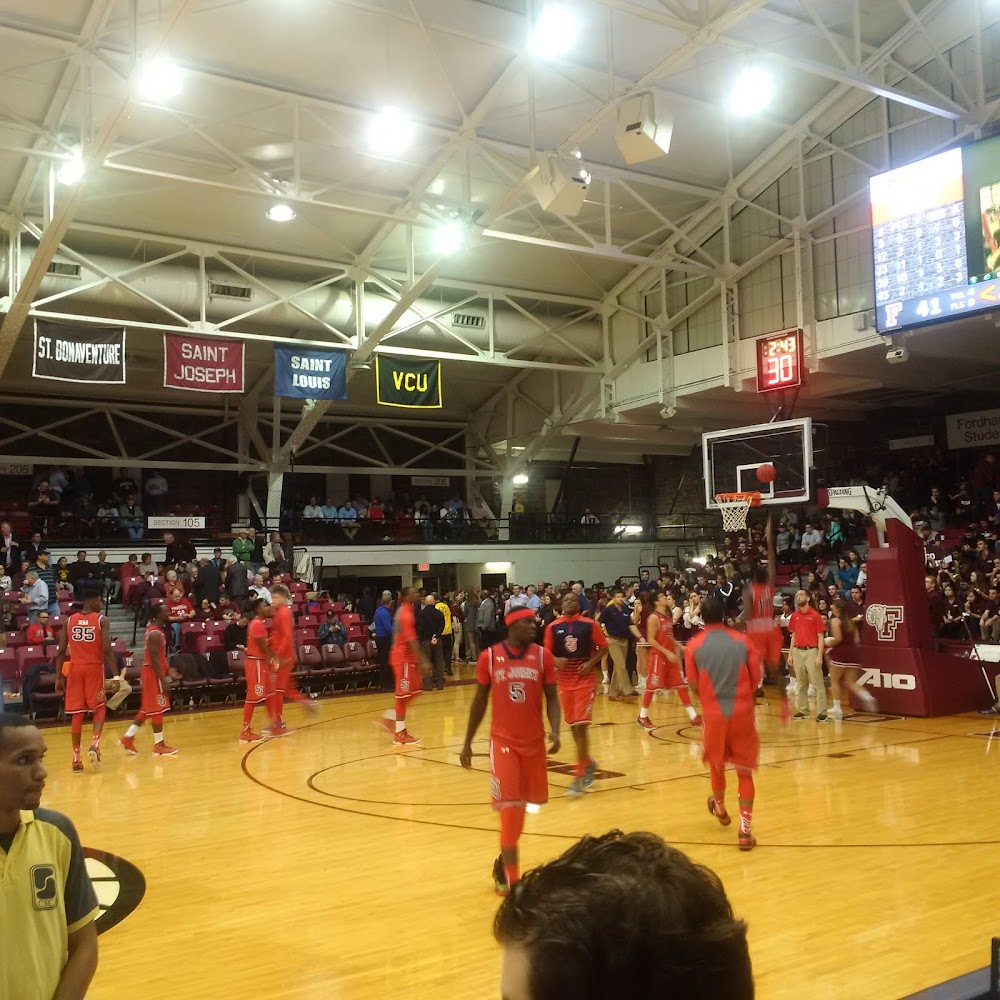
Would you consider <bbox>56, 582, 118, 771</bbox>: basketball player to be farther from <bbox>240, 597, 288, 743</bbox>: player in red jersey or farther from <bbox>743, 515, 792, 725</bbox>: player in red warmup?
<bbox>743, 515, 792, 725</bbox>: player in red warmup

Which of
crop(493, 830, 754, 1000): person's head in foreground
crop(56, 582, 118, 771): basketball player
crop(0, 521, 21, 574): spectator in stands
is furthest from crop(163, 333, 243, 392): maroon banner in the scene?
crop(493, 830, 754, 1000): person's head in foreground

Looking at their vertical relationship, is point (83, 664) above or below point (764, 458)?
below

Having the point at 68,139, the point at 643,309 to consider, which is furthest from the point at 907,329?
the point at 68,139

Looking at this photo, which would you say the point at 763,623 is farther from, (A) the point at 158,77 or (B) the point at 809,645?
(A) the point at 158,77

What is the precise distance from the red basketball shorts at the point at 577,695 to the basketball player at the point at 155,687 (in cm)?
473

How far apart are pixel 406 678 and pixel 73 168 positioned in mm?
8071

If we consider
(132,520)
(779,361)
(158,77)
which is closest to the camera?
(158,77)

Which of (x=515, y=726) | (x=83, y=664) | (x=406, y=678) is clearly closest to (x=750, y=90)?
(x=406, y=678)

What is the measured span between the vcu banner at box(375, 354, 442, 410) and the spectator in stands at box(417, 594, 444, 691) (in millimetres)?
4174

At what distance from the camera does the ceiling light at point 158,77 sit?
10820 millimetres

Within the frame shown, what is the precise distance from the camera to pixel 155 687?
11.6 meters

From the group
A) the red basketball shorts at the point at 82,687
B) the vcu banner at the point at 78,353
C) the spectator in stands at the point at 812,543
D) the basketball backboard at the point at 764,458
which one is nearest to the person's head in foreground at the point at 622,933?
the red basketball shorts at the point at 82,687

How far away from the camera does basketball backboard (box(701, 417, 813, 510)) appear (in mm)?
16484

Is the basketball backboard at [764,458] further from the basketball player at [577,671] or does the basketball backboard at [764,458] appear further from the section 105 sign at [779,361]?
the basketball player at [577,671]
